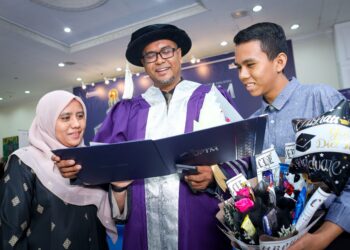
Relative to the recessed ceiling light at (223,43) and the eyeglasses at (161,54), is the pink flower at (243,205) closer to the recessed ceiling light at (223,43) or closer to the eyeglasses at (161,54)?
the eyeglasses at (161,54)

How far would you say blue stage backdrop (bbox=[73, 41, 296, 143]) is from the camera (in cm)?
644

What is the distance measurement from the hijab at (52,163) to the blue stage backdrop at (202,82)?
163 inches

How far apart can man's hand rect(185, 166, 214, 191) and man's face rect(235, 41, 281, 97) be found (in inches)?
17.9

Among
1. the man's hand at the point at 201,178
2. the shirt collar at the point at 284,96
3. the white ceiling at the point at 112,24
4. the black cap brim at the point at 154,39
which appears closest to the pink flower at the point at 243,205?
the man's hand at the point at 201,178

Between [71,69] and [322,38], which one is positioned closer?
[322,38]

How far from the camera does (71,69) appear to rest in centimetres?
747

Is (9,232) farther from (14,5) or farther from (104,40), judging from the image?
(104,40)

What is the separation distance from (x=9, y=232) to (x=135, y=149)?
0.80m

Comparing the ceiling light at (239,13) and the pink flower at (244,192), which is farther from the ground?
the ceiling light at (239,13)

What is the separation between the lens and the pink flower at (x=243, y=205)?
2.64 feet

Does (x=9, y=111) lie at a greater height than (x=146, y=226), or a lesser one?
greater

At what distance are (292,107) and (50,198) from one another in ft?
4.11

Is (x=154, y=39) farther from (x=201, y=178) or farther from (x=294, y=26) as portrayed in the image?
(x=294, y=26)

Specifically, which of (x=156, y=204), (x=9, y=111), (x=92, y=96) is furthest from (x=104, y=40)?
(x=9, y=111)
